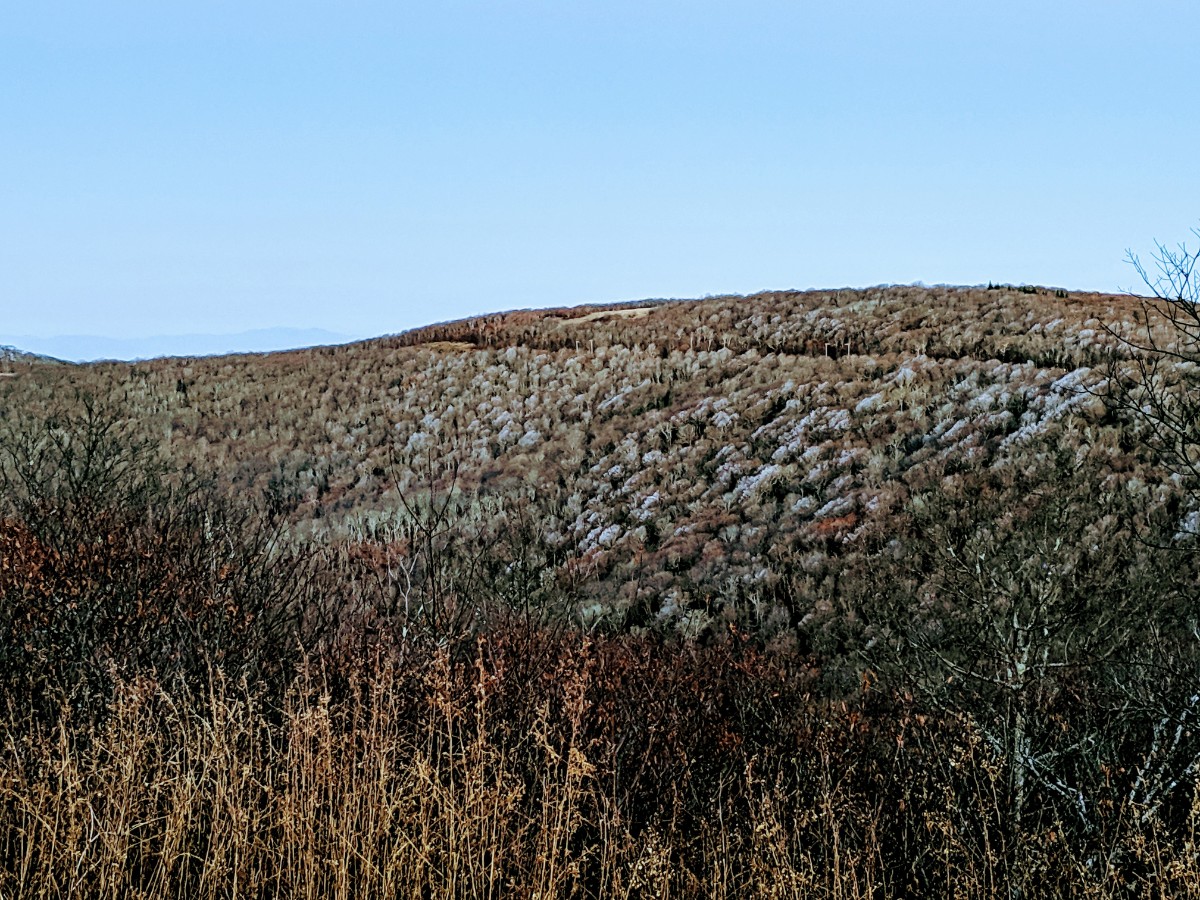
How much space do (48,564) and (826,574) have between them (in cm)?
1054

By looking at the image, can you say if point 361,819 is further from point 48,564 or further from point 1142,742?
point 1142,742

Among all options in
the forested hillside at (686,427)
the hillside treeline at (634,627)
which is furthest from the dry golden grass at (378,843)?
the forested hillside at (686,427)

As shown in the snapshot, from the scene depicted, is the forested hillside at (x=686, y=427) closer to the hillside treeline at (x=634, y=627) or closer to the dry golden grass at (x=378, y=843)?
the hillside treeline at (x=634, y=627)

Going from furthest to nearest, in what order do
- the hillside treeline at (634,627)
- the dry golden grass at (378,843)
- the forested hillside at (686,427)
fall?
the forested hillside at (686,427), the hillside treeline at (634,627), the dry golden grass at (378,843)

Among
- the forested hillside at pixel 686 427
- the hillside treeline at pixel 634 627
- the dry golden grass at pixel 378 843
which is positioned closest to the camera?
the dry golden grass at pixel 378 843

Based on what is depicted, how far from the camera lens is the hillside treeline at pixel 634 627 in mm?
4707

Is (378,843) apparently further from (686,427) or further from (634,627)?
(686,427)

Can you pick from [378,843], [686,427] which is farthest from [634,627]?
[378,843]

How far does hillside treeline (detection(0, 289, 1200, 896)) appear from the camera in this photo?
4.71 m

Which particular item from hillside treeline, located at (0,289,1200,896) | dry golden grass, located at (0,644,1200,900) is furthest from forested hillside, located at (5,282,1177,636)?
dry golden grass, located at (0,644,1200,900)

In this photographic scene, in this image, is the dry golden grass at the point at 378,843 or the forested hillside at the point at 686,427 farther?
the forested hillside at the point at 686,427

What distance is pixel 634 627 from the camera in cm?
1533

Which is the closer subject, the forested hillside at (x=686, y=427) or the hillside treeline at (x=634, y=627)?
the hillside treeline at (x=634, y=627)

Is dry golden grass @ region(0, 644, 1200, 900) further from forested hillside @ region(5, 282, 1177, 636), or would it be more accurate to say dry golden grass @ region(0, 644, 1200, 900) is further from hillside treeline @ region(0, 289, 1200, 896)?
forested hillside @ region(5, 282, 1177, 636)
